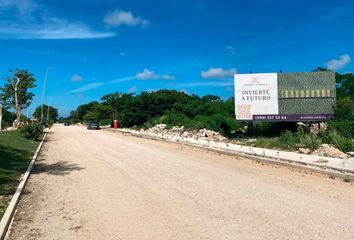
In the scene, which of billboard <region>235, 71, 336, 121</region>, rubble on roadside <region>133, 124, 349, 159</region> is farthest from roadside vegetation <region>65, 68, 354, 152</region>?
billboard <region>235, 71, 336, 121</region>

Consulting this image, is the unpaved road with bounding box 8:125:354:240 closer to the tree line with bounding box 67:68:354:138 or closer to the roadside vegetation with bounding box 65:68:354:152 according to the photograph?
the roadside vegetation with bounding box 65:68:354:152

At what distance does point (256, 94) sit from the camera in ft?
92.6

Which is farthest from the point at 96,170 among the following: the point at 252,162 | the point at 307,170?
the point at 307,170

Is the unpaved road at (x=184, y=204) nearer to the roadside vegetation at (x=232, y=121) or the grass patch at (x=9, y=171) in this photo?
the grass patch at (x=9, y=171)

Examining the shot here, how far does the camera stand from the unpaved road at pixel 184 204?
6645 mm

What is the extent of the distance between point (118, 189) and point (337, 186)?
5.44 m

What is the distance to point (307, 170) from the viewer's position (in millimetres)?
13062

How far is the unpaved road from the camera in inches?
262

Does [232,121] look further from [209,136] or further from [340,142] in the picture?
[340,142]

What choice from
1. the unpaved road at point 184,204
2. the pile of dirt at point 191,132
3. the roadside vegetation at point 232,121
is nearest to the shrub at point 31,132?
the pile of dirt at point 191,132

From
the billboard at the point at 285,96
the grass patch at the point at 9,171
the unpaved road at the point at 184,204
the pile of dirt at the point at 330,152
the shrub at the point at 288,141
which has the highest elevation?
the billboard at the point at 285,96

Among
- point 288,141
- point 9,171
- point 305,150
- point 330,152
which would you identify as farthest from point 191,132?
point 9,171

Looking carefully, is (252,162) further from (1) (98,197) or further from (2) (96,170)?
(1) (98,197)

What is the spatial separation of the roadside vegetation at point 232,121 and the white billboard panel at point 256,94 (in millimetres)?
1856
